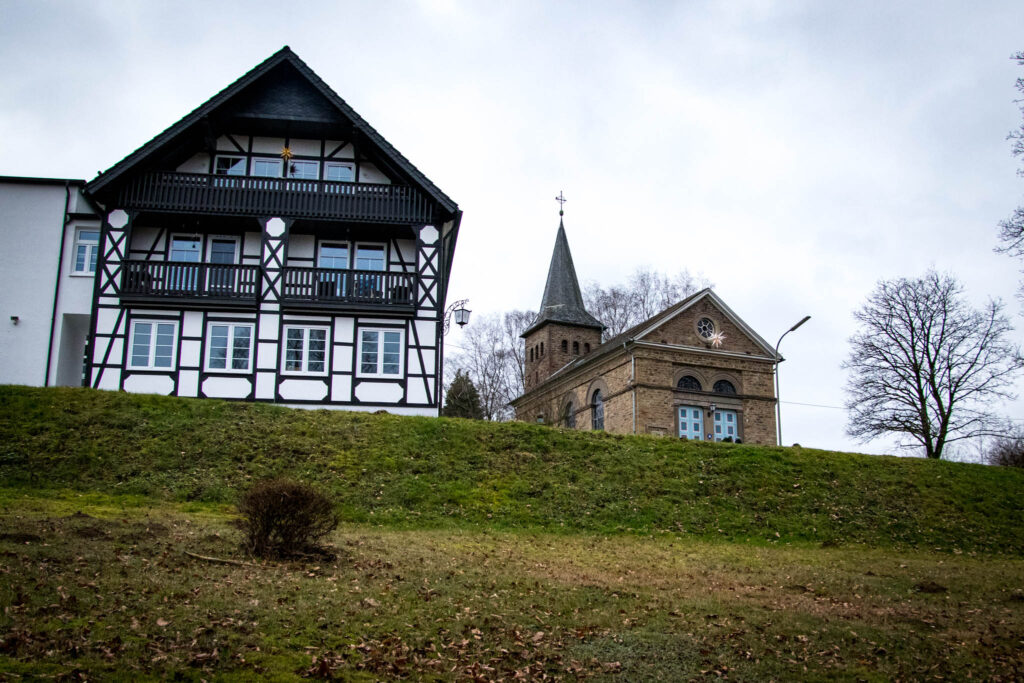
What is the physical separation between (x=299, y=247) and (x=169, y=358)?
5187 mm

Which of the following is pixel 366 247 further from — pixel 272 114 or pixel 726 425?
pixel 726 425

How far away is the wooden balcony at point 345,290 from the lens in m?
27.7

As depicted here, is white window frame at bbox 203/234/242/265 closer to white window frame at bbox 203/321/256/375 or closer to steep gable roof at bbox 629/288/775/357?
white window frame at bbox 203/321/256/375

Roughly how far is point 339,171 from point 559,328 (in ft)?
75.4

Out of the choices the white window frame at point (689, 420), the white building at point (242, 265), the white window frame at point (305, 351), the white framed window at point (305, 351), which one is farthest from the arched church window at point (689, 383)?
the white framed window at point (305, 351)

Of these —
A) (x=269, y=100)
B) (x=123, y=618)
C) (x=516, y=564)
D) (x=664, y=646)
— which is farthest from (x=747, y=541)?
(x=269, y=100)

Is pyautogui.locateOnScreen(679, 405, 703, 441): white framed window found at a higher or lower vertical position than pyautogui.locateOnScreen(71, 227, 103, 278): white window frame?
lower

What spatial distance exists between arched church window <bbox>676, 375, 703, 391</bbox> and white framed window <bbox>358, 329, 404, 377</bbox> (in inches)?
550

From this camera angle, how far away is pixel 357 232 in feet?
96.1

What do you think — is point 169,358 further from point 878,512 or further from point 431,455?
point 878,512

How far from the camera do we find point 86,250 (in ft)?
93.6

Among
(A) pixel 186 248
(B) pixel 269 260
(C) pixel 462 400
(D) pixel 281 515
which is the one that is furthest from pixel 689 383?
(D) pixel 281 515

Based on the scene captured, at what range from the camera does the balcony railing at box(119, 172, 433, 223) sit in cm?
2789

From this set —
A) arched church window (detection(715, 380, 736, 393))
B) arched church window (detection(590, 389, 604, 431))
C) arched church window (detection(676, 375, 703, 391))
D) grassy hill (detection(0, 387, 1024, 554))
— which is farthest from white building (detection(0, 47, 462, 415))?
arched church window (detection(715, 380, 736, 393))
